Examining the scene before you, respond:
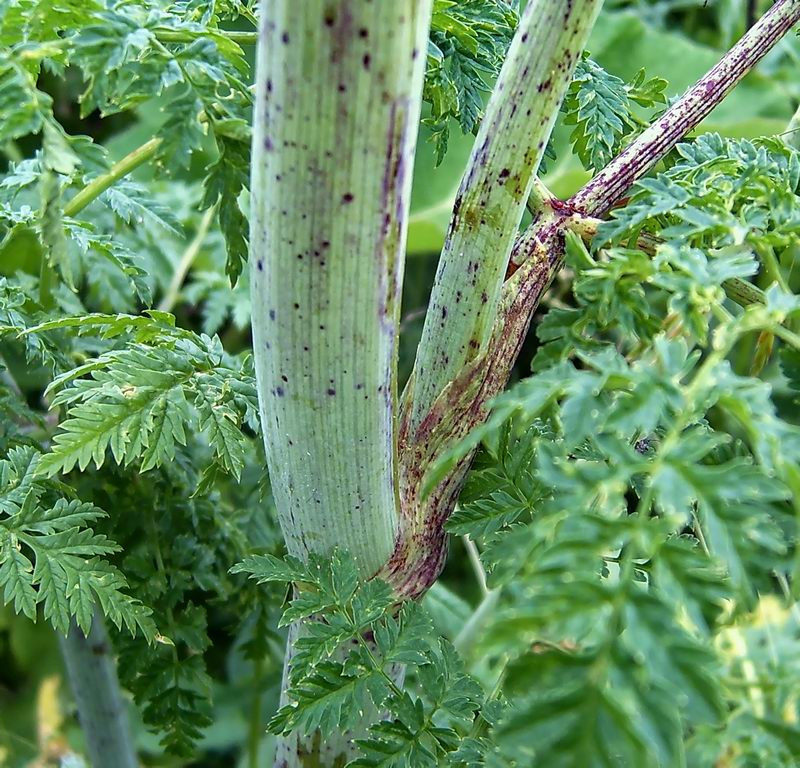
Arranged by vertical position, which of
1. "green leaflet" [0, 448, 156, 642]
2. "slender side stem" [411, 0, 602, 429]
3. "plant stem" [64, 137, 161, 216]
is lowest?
"green leaflet" [0, 448, 156, 642]

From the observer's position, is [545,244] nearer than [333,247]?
No

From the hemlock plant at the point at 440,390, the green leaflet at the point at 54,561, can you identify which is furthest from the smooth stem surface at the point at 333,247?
the green leaflet at the point at 54,561

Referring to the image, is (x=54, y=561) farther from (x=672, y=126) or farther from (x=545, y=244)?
(x=672, y=126)

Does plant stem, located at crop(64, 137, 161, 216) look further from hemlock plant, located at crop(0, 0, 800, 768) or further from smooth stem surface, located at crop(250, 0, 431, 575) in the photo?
smooth stem surface, located at crop(250, 0, 431, 575)

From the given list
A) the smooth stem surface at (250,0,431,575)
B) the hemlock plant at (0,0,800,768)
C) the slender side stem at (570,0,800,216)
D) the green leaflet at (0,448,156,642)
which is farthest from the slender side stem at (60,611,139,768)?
the slender side stem at (570,0,800,216)

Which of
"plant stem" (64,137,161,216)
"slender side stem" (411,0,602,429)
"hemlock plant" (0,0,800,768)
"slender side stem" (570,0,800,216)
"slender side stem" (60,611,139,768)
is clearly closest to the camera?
"hemlock plant" (0,0,800,768)

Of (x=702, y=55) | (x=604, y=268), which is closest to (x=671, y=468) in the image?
(x=604, y=268)

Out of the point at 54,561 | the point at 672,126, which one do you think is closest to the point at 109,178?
the point at 54,561
